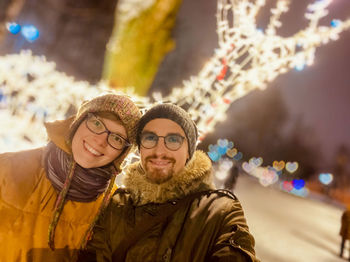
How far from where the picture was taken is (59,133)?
249cm

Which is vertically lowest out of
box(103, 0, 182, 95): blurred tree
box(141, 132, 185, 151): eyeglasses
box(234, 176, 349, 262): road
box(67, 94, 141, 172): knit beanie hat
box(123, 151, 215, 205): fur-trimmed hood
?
box(234, 176, 349, 262): road

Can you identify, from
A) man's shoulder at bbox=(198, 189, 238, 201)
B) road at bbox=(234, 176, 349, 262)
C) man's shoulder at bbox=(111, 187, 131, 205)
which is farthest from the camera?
road at bbox=(234, 176, 349, 262)

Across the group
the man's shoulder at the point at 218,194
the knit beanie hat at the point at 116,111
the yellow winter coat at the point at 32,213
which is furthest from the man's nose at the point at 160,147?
the yellow winter coat at the point at 32,213

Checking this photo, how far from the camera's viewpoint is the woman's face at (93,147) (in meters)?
2.40

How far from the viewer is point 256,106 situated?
131 feet

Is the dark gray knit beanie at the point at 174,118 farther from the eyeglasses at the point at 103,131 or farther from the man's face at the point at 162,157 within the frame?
the eyeglasses at the point at 103,131

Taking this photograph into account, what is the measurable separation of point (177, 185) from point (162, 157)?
280 millimetres

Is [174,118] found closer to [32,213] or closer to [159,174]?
[159,174]

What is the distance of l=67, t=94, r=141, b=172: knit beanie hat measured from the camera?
2547mm

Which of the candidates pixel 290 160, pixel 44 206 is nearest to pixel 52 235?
pixel 44 206

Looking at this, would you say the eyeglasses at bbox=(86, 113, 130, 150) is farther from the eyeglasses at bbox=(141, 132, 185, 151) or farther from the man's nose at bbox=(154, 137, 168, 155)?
the man's nose at bbox=(154, 137, 168, 155)

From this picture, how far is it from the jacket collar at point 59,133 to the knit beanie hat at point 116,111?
0.05 meters

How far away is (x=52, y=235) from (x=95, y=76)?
19.8 m

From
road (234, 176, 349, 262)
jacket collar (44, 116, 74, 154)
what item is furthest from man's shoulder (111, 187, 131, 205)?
road (234, 176, 349, 262)
